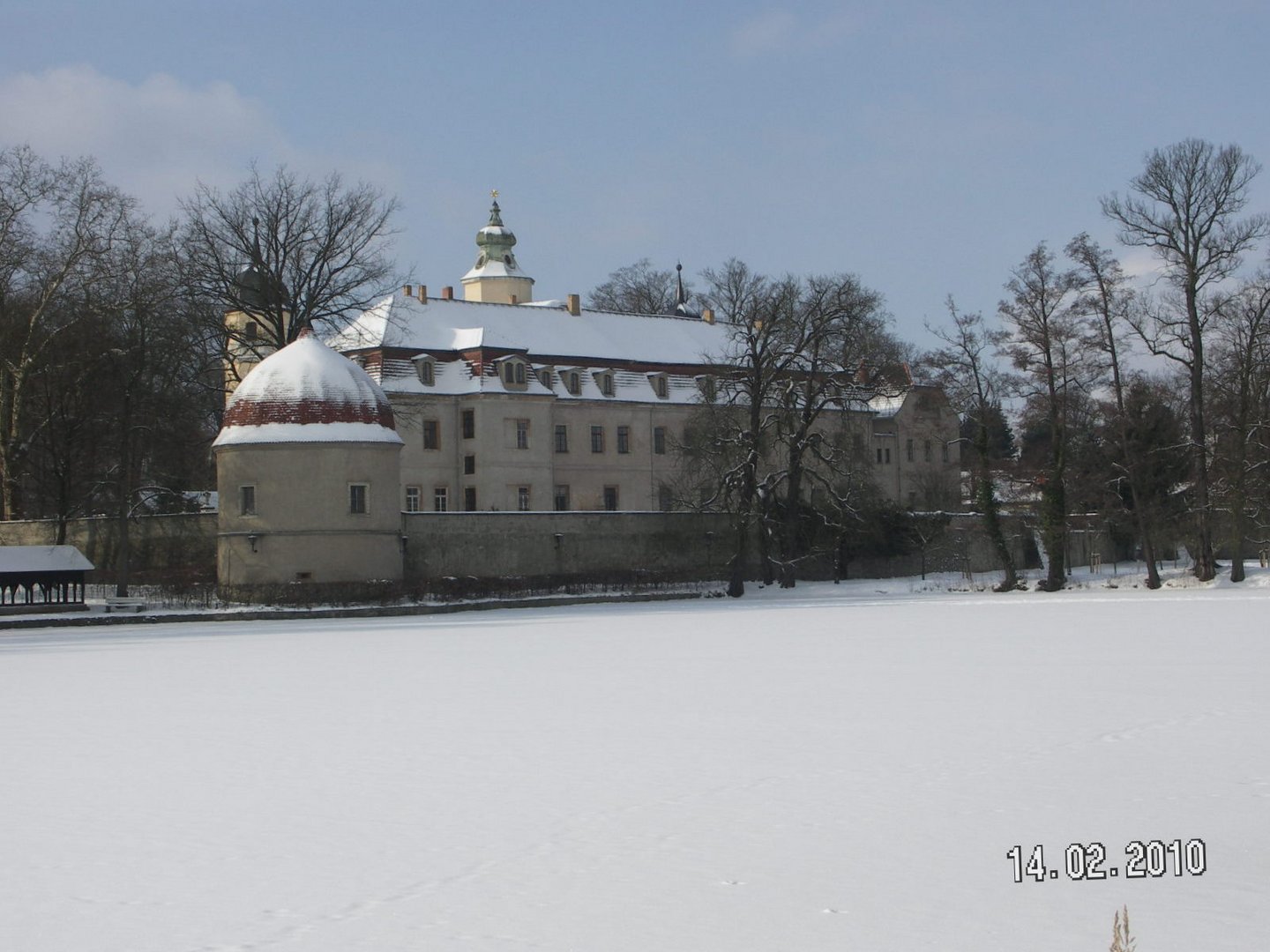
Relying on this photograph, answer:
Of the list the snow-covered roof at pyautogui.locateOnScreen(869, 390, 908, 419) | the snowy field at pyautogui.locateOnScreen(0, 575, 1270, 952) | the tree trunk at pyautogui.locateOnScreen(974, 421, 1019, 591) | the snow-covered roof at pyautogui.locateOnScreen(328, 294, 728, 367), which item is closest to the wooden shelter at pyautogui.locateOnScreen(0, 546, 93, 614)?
the snowy field at pyautogui.locateOnScreen(0, 575, 1270, 952)

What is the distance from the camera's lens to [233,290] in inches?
1961

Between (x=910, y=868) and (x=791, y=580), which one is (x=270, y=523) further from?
(x=910, y=868)

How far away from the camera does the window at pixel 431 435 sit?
193 ft

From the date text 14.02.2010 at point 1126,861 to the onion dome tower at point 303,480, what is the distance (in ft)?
111

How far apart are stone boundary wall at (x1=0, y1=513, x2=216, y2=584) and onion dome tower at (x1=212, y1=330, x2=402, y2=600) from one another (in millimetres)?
3311

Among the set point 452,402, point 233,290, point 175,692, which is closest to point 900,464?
point 452,402

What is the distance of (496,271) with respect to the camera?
277 ft

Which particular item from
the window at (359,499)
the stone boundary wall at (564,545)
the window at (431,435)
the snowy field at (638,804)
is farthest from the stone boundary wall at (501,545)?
the snowy field at (638,804)

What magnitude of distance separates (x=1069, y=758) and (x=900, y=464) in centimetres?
6483

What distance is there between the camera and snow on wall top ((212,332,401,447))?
41.8m

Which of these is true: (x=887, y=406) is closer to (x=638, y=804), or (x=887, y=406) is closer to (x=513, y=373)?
(x=513, y=373)

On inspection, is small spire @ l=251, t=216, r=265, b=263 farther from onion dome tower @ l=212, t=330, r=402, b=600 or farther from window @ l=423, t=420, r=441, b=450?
window @ l=423, t=420, r=441, b=450

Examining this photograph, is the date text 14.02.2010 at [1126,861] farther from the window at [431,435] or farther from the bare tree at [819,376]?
the window at [431,435]

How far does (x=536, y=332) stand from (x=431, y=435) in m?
7.11
